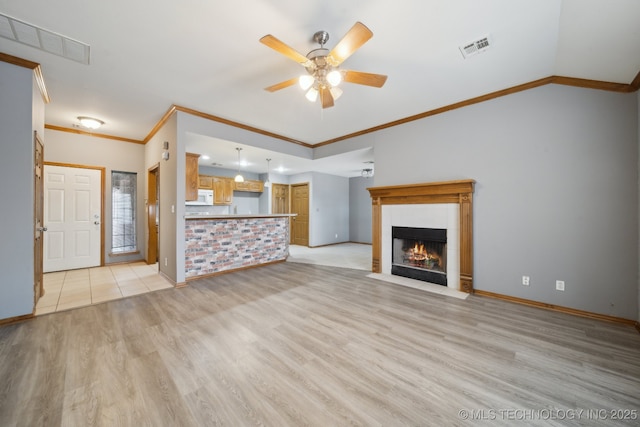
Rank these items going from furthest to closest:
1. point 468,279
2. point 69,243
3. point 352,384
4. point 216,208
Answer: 1. point 216,208
2. point 69,243
3. point 468,279
4. point 352,384

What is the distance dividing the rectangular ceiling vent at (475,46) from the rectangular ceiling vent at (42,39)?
3742mm

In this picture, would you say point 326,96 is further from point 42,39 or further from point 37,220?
point 37,220

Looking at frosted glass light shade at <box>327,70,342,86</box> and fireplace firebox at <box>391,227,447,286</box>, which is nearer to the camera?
frosted glass light shade at <box>327,70,342,86</box>

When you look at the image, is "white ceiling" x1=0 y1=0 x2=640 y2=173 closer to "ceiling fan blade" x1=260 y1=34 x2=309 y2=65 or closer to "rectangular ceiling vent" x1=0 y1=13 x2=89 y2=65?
"rectangular ceiling vent" x1=0 y1=13 x2=89 y2=65

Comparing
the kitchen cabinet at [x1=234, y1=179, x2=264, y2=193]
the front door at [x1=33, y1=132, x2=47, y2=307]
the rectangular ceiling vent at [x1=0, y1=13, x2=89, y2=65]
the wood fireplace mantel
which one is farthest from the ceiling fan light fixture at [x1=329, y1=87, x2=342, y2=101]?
the kitchen cabinet at [x1=234, y1=179, x2=264, y2=193]

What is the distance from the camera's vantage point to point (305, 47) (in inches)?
94.9

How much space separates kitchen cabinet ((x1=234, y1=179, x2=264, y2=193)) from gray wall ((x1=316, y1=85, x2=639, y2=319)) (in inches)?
232

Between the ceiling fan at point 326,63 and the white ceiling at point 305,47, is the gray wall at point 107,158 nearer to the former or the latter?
the white ceiling at point 305,47

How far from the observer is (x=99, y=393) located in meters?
1.59

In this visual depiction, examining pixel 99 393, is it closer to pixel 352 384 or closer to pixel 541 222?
pixel 352 384

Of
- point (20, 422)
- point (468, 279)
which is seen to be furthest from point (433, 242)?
point (20, 422)

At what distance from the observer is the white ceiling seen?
1954 millimetres

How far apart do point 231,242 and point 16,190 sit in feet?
9.02

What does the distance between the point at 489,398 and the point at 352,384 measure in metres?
0.87
